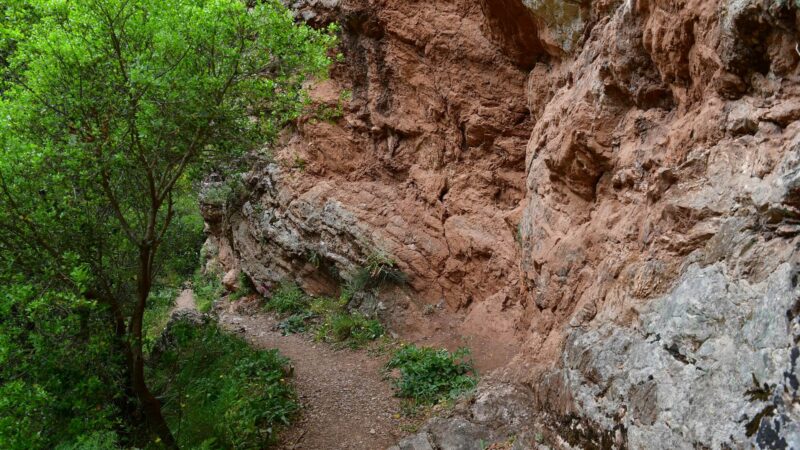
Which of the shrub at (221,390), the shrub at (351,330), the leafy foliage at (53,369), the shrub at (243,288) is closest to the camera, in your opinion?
the leafy foliage at (53,369)

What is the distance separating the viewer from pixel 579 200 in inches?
260

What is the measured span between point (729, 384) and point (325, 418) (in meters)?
6.26

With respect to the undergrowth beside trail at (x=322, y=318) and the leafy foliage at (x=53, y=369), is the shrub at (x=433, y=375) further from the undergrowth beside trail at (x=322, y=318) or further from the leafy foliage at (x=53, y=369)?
the leafy foliage at (x=53, y=369)

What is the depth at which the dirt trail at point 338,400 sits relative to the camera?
7.30m

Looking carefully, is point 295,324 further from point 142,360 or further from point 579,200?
point 579,200

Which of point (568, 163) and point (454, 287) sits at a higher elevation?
point (568, 163)

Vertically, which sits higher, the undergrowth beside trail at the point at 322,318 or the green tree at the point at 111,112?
the green tree at the point at 111,112

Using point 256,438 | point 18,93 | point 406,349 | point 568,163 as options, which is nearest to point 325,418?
point 256,438

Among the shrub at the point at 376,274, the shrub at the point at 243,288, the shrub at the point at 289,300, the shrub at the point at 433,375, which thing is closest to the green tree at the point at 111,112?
the shrub at the point at 433,375

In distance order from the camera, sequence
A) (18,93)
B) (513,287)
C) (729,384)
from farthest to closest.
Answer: (513,287), (18,93), (729,384)

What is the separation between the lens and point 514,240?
31.4 ft

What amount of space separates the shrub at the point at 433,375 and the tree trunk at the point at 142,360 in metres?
3.56

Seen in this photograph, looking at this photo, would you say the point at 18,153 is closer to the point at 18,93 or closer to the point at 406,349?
the point at 18,93

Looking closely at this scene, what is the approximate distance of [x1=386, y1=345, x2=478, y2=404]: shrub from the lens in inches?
311
